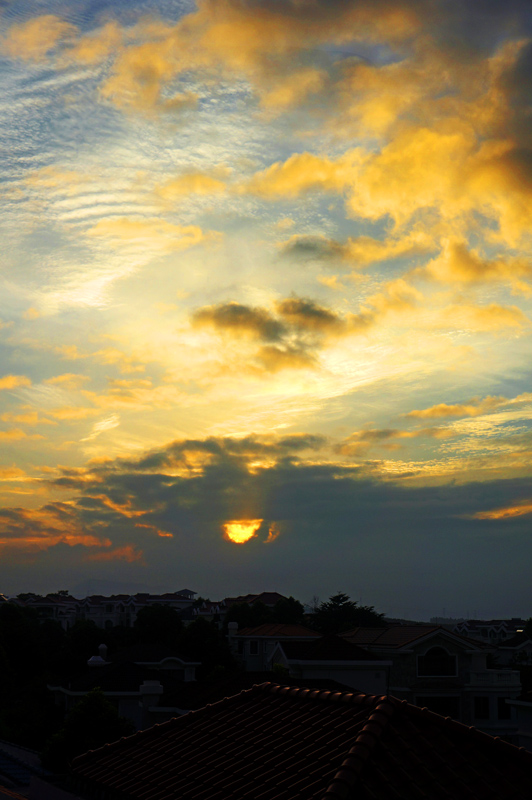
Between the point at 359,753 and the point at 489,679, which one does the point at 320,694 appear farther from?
the point at 489,679

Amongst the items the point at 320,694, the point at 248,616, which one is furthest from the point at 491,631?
the point at 320,694

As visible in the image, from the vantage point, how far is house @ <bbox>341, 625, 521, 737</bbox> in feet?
129

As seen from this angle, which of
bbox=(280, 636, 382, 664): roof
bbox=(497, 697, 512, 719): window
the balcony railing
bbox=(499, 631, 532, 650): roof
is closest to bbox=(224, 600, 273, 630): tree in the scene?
bbox=(499, 631, 532, 650): roof

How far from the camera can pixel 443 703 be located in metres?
39.3

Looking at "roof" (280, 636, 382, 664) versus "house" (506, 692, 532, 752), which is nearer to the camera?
"house" (506, 692, 532, 752)

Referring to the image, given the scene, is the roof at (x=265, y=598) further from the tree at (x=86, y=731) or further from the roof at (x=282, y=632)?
the tree at (x=86, y=731)

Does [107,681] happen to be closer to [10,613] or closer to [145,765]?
[145,765]

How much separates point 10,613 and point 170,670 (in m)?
29.9

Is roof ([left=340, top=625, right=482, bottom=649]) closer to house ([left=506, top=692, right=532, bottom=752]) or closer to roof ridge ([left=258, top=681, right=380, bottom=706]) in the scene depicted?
house ([left=506, top=692, right=532, bottom=752])

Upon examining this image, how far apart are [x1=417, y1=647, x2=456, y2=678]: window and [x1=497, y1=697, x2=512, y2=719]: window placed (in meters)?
2.80

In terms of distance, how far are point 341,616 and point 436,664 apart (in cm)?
5748

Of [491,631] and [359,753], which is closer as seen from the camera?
[359,753]

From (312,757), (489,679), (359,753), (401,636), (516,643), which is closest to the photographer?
(359,753)

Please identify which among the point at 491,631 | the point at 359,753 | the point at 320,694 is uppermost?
the point at 320,694
